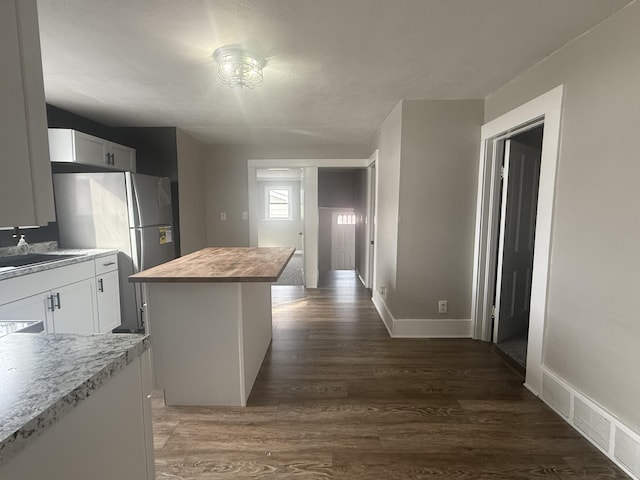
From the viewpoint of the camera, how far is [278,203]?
812cm

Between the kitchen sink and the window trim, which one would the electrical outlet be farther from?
the window trim

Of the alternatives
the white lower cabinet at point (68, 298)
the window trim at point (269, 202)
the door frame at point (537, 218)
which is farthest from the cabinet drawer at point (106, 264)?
the window trim at point (269, 202)

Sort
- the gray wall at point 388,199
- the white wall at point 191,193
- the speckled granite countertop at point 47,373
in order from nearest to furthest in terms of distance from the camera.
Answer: the speckled granite countertop at point 47,373 → the gray wall at point 388,199 → the white wall at point 191,193

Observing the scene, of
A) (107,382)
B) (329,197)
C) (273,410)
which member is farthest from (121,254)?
(329,197)

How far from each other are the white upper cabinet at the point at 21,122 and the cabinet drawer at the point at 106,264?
8.13 feet

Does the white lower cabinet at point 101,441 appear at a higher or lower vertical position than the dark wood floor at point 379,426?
higher

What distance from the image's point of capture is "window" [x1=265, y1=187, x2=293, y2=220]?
26.5 ft

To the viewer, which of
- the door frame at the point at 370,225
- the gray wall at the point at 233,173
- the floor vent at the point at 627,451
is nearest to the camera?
the floor vent at the point at 627,451

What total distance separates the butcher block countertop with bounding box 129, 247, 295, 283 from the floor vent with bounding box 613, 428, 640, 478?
1.90 m

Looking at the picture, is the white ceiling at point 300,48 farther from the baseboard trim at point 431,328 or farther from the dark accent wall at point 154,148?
the baseboard trim at point 431,328

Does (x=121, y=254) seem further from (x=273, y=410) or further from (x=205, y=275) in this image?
(x=273, y=410)

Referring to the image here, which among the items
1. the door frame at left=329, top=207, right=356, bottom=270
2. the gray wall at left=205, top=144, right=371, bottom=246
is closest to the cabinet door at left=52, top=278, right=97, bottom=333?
the gray wall at left=205, top=144, right=371, bottom=246

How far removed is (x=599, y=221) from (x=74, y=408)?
2254 mm

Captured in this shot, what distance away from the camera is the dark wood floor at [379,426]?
4.83ft
